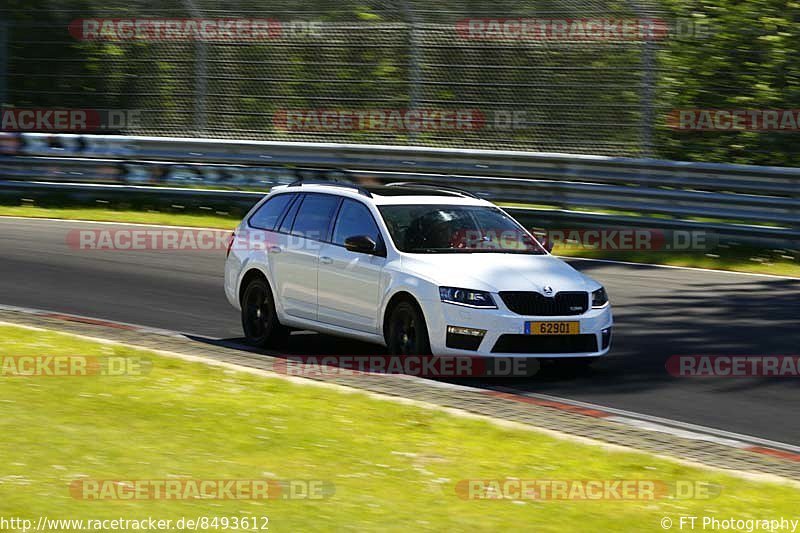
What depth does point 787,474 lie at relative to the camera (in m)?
7.96

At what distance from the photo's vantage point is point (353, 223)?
1193 centimetres

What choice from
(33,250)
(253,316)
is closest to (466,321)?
(253,316)

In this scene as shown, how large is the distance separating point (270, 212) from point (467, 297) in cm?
293

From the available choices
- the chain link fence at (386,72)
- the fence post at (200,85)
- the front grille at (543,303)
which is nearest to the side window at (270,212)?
the front grille at (543,303)

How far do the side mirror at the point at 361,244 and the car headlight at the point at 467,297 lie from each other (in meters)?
0.95

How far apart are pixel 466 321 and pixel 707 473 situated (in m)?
3.26

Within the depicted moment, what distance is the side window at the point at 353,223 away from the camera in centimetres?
1173

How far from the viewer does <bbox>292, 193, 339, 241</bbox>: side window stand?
1220 centimetres

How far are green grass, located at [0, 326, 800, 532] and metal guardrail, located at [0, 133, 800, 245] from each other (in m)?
→ 7.20
